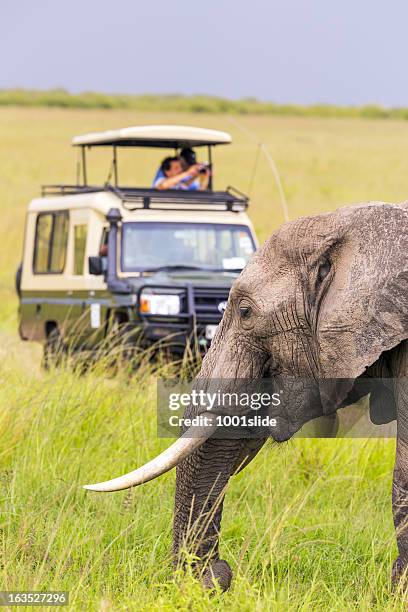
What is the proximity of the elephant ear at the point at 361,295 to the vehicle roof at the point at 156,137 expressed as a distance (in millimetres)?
6777

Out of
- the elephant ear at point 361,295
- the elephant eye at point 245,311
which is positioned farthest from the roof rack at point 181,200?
the elephant ear at point 361,295

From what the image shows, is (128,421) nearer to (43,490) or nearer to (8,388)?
(8,388)

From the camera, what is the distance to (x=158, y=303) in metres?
9.80

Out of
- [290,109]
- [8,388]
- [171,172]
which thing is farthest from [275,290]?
[290,109]

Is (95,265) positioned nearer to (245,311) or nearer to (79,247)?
(79,247)

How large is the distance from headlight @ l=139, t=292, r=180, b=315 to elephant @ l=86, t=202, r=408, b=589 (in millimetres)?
4921

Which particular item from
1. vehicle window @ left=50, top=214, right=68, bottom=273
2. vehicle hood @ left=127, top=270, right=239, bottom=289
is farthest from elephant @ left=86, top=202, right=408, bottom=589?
vehicle window @ left=50, top=214, right=68, bottom=273

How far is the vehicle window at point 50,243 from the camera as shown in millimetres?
11797

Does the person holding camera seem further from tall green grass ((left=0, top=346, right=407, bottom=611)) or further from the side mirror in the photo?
tall green grass ((left=0, top=346, right=407, bottom=611))

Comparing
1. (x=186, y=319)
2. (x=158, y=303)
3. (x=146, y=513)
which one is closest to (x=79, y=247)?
(x=158, y=303)

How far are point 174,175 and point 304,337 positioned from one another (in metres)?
7.44

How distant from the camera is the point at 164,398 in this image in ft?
24.9

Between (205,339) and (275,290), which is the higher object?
(275,290)

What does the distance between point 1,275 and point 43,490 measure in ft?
44.9
